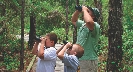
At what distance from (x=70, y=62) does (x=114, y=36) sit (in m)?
4.98

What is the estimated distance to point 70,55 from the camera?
4.80 m

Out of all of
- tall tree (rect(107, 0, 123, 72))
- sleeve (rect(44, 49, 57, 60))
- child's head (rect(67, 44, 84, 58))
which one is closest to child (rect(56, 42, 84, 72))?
child's head (rect(67, 44, 84, 58))

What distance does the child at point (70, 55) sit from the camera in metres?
Answer: 4.71

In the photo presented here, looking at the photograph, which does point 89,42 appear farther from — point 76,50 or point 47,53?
point 47,53

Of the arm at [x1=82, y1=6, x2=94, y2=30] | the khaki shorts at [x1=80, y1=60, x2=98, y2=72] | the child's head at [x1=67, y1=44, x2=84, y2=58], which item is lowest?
the khaki shorts at [x1=80, y1=60, x2=98, y2=72]

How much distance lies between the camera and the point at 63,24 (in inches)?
1356

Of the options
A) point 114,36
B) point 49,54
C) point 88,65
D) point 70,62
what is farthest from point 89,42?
point 114,36

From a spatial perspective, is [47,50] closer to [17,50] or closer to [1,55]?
[1,55]

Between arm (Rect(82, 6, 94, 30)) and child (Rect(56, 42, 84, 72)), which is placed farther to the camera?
arm (Rect(82, 6, 94, 30))

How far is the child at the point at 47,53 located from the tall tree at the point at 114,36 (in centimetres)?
476

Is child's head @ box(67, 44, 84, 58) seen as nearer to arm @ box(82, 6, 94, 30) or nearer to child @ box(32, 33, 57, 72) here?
child @ box(32, 33, 57, 72)

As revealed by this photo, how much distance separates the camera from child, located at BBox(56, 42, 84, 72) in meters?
4.71

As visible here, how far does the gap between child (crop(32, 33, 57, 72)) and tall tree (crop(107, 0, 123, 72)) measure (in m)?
4.76

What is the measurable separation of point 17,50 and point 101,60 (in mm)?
7581
